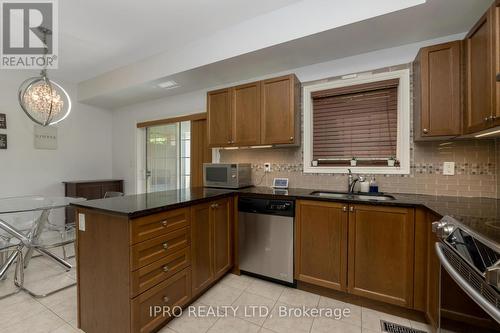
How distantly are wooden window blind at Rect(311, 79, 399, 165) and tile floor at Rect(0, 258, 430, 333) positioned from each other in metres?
1.45

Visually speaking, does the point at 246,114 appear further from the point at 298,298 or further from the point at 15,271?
the point at 15,271

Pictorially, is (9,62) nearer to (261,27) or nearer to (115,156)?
(115,156)

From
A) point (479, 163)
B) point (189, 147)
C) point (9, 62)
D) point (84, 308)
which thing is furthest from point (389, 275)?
point (9, 62)

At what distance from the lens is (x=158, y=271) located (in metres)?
1.54

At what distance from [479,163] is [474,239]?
1545 mm

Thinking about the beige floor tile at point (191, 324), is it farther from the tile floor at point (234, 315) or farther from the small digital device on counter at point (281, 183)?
the small digital device on counter at point (281, 183)

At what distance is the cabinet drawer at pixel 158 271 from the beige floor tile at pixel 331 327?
1096mm

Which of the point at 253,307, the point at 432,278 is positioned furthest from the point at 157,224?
the point at 432,278

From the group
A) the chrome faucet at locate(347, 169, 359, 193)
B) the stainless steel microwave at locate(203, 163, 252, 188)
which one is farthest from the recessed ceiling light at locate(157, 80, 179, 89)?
the chrome faucet at locate(347, 169, 359, 193)

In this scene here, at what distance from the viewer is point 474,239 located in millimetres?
927

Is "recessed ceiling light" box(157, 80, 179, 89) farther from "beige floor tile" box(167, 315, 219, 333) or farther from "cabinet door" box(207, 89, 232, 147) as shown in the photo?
"beige floor tile" box(167, 315, 219, 333)

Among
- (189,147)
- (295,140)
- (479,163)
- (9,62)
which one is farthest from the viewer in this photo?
(189,147)

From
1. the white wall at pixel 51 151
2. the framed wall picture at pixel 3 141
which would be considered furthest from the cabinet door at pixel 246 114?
the framed wall picture at pixel 3 141

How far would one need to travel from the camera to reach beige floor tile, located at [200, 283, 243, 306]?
1.96 metres
